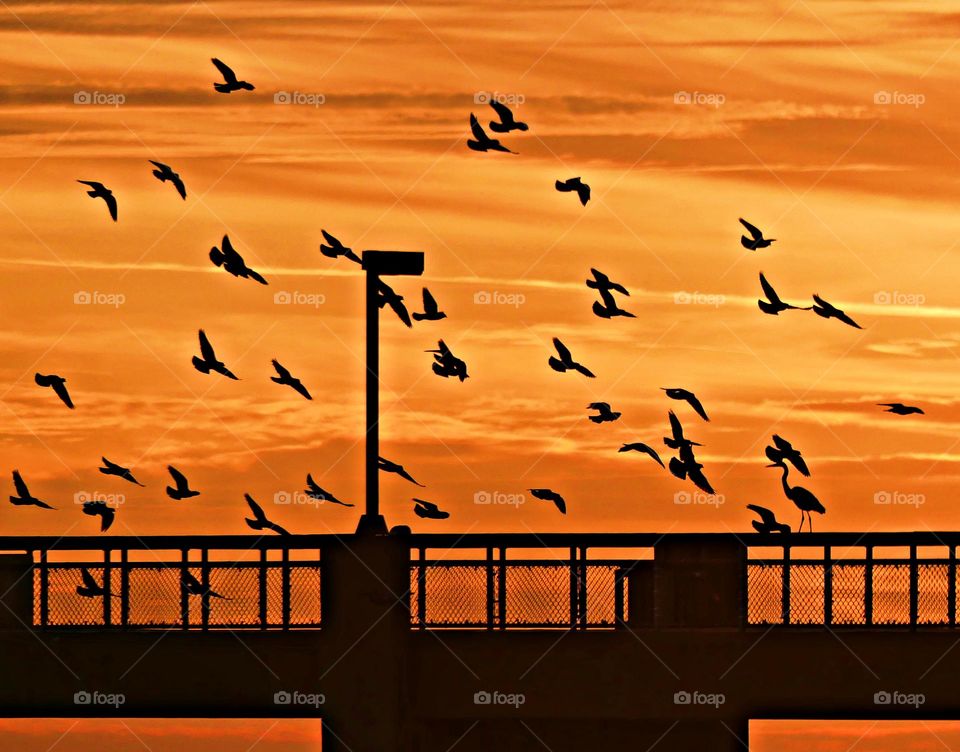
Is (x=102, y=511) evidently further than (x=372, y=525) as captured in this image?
Yes

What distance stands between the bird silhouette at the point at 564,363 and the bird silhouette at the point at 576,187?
2429mm

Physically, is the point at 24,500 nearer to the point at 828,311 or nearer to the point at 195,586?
the point at 195,586

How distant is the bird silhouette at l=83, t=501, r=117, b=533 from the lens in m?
33.5

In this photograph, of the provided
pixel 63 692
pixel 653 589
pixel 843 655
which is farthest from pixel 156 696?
pixel 843 655

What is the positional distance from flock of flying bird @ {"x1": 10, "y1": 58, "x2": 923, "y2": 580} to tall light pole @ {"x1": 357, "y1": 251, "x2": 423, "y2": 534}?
1.31 feet

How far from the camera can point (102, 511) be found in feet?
111

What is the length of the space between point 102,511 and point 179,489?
1.60 meters

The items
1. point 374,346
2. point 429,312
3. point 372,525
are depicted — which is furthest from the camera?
point 429,312

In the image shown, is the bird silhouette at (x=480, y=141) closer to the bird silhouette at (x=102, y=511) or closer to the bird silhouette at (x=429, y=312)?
the bird silhouette at (x=429, y=312)

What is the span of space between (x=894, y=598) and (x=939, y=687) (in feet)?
4.76

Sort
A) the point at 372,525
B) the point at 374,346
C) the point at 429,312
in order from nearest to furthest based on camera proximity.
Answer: the point at 372,525
the point at 374,346
the point at 429,312

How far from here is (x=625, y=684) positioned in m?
30.4

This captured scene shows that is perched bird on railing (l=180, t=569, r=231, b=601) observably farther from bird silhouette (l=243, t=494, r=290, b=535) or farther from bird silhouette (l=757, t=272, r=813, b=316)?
bird silhouette (l=757, t=272, r=813, b=316)

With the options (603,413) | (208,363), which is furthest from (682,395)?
(208,363)
